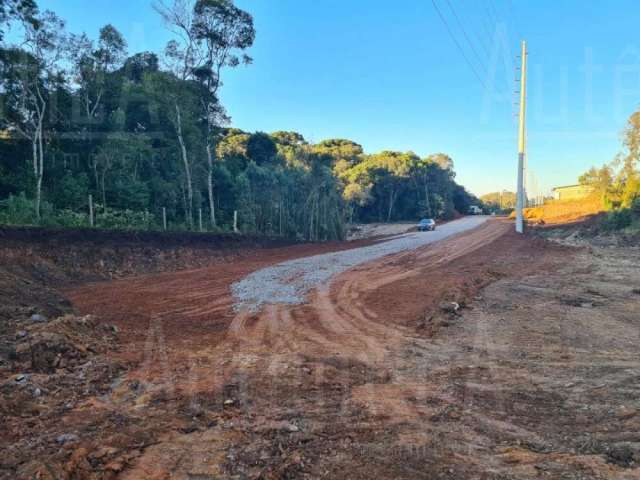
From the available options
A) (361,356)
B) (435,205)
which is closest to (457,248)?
(361,356)

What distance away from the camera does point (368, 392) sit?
414 cm

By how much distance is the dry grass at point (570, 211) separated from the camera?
91.5ft

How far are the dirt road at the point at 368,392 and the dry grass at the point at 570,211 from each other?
74.7 ft

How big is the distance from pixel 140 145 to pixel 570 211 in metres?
32.3

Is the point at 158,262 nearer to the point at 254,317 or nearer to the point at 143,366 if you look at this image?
the point at 254,317

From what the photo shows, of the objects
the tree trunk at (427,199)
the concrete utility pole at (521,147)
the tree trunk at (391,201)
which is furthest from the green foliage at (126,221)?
the tree trunk at (427,199)

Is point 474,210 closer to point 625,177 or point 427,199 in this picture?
point 427,199

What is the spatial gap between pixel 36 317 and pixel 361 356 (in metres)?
5.10

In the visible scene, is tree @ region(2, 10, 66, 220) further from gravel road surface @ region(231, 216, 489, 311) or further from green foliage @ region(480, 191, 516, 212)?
green foliage @ region(480, 191, 516, 212)

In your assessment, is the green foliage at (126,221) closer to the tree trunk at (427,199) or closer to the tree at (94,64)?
the tree at (94,64)

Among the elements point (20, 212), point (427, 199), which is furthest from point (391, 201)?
point (20, 212)

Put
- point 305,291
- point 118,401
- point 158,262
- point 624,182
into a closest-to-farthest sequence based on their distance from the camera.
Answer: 1. point 118,401
2. point 305,291
3. point 158,262
4. point 624,182

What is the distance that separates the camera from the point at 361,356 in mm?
5266

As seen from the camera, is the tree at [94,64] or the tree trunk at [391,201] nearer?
the tree at [94,64]
